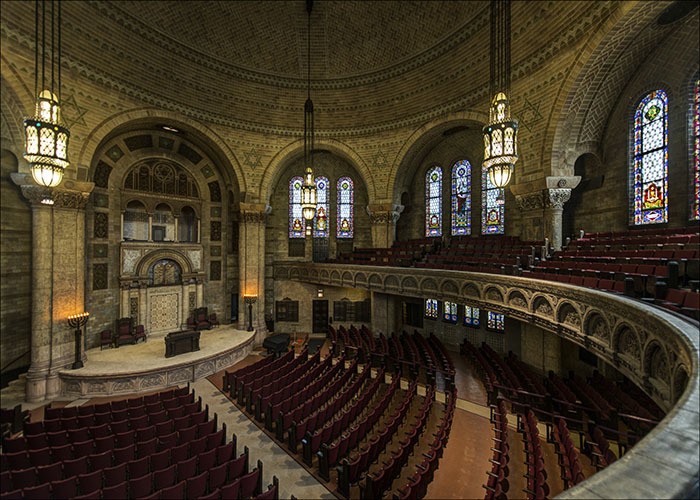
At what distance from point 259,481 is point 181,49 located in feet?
58.7

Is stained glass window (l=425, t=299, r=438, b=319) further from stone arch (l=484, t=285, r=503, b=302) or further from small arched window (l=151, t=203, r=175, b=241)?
small arched window (l=151, t=203, r=175, b=241)

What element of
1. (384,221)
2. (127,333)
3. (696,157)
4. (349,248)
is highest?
(696,157)

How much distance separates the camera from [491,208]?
16094 millimetres

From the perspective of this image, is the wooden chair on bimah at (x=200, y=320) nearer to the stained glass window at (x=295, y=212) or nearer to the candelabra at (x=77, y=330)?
the candelabra at (x=77, y=330)

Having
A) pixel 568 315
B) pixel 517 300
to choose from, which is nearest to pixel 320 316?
pixel 517 300

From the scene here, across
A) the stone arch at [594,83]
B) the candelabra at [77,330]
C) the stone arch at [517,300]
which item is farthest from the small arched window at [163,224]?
the stone arch at [594,83]

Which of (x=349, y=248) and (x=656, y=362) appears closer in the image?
(x=656, y=362)

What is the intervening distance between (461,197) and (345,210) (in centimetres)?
726

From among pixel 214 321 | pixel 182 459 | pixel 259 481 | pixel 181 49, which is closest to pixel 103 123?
pixel 181 49

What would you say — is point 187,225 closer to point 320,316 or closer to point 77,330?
point 77,330

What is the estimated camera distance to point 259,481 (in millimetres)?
5832

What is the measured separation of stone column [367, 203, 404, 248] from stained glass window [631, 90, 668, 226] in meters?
10.3

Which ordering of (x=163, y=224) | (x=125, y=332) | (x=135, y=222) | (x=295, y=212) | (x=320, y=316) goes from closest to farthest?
(x=125, y=332)
(x=135, y=222)
(x=163, y=224)
(x=320, y=316)
(x=295, y=212)

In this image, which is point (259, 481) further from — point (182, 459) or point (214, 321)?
point (214, 321)
